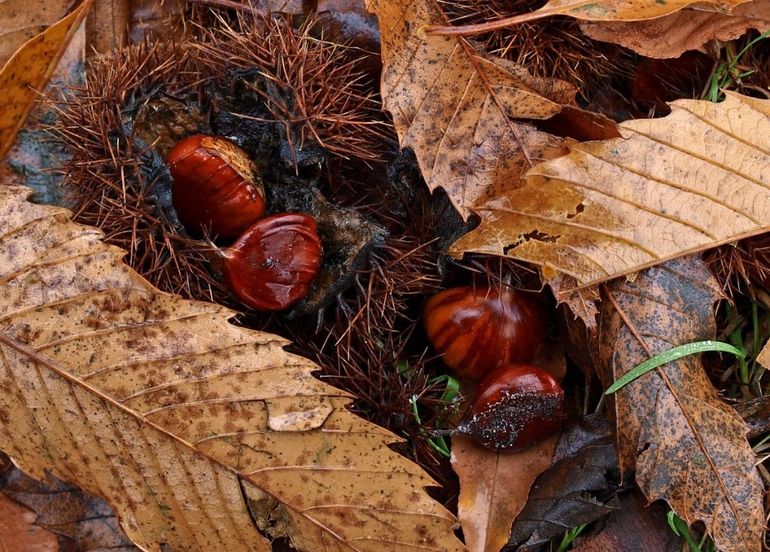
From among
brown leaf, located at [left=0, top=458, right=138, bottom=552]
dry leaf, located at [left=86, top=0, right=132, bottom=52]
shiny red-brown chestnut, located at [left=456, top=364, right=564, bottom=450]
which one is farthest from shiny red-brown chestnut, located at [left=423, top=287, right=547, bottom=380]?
dry leaf, located at [left=86, top=0, right=132, bottom=52]

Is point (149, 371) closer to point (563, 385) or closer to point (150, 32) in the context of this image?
point (150, 32)

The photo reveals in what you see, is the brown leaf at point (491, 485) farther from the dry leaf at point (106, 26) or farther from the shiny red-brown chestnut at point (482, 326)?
the dry leaf at point (106, 26)

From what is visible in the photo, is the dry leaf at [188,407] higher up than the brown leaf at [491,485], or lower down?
higher up

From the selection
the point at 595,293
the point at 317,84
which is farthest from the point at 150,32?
the point at 595,293

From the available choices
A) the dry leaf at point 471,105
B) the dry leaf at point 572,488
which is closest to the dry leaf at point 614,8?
the dry leaf at point 471,105

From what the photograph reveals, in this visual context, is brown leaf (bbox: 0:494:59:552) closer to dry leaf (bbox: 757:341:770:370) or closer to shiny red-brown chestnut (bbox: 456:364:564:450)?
shiny red-brown chestnut (bbox: 456:364:564:450)

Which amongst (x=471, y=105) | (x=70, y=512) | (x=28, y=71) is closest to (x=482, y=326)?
(x=471, y=105)
